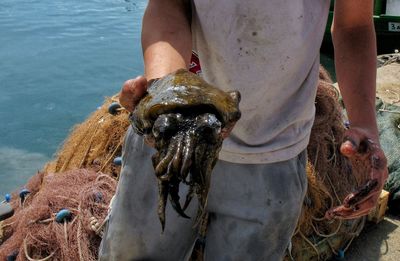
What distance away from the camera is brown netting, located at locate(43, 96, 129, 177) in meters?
4.16

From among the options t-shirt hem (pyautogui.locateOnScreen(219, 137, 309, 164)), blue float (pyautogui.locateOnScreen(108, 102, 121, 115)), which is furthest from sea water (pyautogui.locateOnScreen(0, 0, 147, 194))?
t-shirt hem (pyautogui.locateOnScreen(219, 137, 309, 164))

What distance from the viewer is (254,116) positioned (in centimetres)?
216

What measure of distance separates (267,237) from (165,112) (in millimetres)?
1124

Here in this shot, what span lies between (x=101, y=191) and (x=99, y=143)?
696 millimetres

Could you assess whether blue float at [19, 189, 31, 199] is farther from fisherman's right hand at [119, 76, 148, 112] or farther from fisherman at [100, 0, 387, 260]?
fisherman's right hand at [119, 76, 148, 112]

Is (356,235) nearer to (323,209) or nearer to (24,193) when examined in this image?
(323,209)

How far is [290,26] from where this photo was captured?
2023 millimetres

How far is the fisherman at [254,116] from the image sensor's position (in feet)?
6.64

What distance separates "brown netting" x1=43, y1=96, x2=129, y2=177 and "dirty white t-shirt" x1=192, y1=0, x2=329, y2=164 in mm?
2104

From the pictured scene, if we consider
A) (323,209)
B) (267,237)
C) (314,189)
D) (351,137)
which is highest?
(351,137)

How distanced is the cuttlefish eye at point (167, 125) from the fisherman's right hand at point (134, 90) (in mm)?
290

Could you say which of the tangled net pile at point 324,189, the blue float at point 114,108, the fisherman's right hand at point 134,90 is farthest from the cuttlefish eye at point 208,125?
the blue float at point 114,108

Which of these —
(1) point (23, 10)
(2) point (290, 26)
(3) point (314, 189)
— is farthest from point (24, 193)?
(1) point (23, 10)

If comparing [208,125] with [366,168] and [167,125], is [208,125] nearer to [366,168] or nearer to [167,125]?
[167,125]
